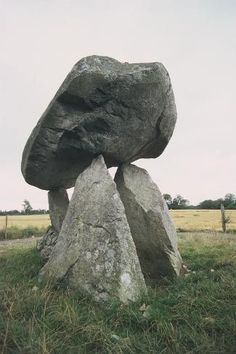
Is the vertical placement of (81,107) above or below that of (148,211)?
above

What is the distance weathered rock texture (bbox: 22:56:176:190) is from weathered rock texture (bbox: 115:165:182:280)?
657 millimetres

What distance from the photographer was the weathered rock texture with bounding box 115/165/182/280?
9.13m

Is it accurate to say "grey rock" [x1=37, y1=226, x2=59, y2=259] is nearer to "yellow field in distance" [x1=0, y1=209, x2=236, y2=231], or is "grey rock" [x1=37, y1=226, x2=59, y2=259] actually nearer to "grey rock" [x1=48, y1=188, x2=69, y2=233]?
"grey rock" [x1=48, y1=188, x2=69, y2=233]

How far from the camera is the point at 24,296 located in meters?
6.65

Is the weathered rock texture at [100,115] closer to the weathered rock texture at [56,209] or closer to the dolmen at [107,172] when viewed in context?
the dolmen at [107,172]

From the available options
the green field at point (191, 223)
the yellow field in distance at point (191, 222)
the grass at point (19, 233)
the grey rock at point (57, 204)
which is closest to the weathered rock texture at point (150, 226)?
the grey rock at point (57, 204)

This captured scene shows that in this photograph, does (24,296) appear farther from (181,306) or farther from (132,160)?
(132,160)

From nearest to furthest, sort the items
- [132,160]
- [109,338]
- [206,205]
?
[109,338] → [132,160] → [206,205]

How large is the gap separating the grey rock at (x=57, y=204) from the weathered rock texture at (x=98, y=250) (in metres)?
2.86

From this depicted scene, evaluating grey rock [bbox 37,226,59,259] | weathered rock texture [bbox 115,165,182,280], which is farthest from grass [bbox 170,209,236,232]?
weathered rock texture [bbox 115,165,182,280]

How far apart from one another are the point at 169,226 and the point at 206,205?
6474 centimetres

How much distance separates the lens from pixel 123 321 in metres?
6.26

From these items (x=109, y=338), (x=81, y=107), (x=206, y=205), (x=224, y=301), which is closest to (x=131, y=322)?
(x=109, y=338)

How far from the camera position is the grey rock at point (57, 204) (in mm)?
11234
